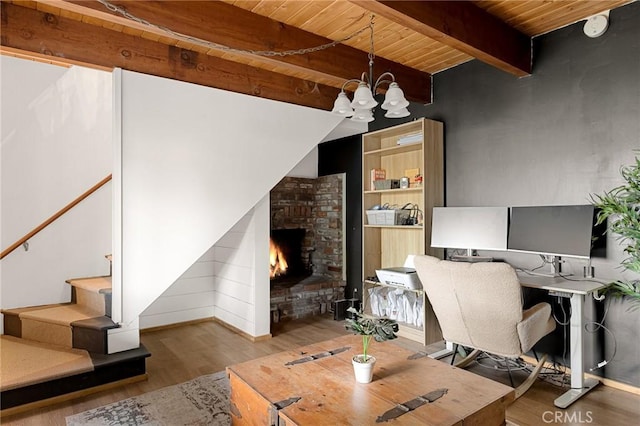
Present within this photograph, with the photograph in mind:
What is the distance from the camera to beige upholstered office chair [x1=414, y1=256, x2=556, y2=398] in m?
2.38

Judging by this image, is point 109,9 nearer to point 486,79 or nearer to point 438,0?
point 438,0

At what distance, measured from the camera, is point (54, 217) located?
3.55 meters

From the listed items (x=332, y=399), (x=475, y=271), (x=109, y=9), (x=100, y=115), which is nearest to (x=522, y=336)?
(x=475, y=271)

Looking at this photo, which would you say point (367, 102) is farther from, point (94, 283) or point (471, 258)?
point (94, 283)

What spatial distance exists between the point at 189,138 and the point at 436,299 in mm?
2405

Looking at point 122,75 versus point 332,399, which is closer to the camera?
point 332,399

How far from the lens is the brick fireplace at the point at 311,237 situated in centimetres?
469

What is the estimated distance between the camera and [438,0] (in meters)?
2.41

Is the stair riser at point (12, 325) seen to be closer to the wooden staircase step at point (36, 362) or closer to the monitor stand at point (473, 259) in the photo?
the wooden staircase step at point (36, 362)

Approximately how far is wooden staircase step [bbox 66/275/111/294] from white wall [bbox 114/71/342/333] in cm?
40

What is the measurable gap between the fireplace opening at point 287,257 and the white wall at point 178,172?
1.61 m

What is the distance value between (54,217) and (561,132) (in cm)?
460

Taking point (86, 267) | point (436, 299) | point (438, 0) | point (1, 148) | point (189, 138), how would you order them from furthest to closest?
point (86, 267) < point (1, 148) < point (189, 138) < point (436, 299) < point (438, 0)

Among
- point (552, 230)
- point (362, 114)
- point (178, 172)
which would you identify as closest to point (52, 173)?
point (178, 172)
